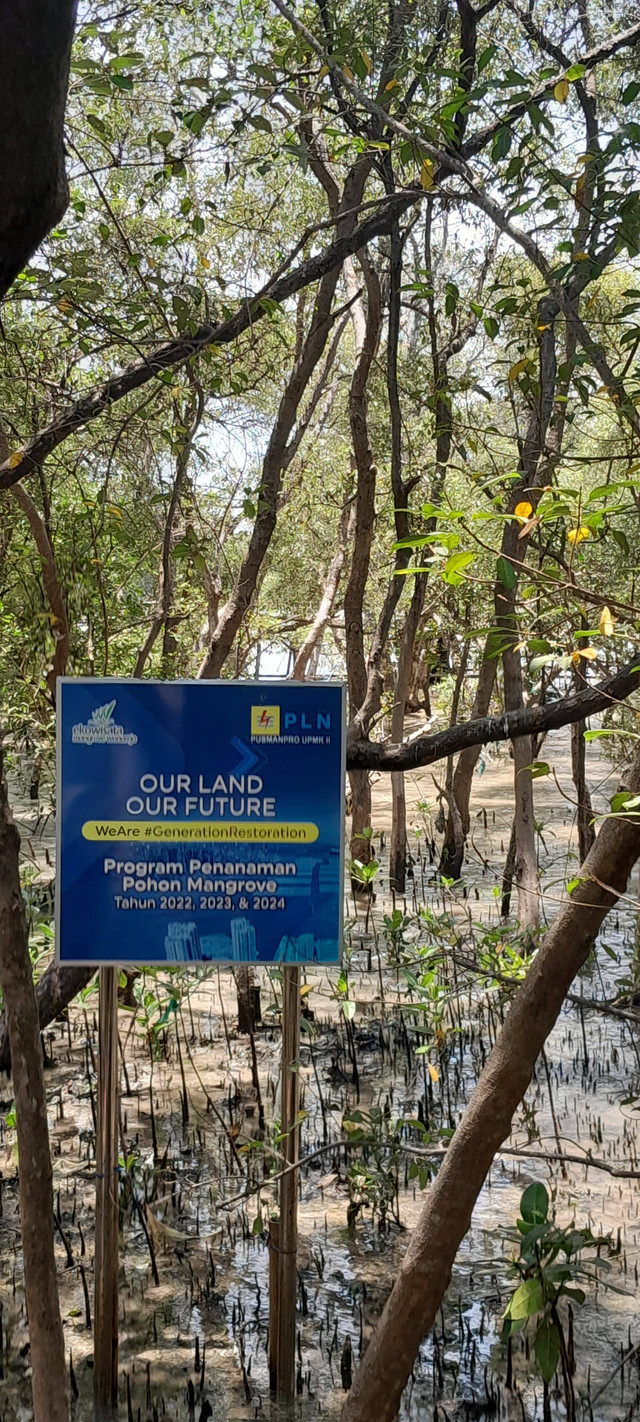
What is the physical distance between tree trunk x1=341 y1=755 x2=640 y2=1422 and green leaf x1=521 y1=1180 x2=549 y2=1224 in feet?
0.37

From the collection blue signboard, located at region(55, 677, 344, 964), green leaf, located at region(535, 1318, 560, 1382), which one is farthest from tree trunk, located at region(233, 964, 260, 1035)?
green leaf, located at region(535, 1318, 560, 1382)

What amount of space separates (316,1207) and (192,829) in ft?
6.67

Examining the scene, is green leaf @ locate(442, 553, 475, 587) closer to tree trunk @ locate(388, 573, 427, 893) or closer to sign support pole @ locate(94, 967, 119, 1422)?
sign support pole @ locate(94, 967, 119, 1422)

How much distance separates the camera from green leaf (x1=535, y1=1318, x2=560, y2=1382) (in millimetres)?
2375

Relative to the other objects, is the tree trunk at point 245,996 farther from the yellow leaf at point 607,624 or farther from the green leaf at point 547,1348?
the yellow leaf at point 607,624

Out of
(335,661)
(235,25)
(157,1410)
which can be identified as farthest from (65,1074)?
(335,661)

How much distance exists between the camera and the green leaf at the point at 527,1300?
2336 mm

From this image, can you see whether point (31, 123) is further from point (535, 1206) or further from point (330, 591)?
point (330, 591)

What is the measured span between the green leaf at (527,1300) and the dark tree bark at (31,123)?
203 cm

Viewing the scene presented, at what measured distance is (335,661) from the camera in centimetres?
2095

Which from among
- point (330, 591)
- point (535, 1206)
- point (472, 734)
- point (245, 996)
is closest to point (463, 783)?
point (330, 591)

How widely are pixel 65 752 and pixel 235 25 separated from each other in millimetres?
4640

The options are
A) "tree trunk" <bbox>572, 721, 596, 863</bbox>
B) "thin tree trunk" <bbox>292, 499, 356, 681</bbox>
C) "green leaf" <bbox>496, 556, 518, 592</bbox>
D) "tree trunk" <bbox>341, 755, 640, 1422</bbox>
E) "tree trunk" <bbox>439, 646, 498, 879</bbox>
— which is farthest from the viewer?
"thin tree trunk" <bbox>292, 499, 356, 681</bbox>

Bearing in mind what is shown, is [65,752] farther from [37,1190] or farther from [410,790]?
[410,790]
